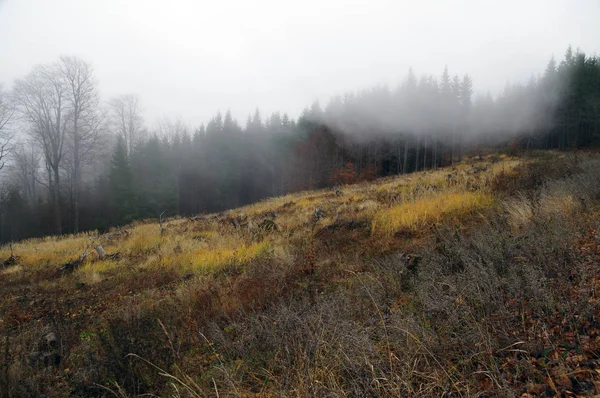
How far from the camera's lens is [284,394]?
1542 millimetres

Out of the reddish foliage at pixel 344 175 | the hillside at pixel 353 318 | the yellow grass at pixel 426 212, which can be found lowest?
the hillside at pixel 353 318

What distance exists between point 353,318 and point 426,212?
4103mm

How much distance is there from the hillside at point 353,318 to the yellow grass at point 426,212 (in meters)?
0.05

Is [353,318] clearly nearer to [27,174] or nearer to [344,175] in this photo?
[344,175]

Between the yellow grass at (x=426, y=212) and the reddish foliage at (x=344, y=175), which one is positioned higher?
the reddish foliage at (x=344, y=175)

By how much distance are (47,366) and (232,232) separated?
244 inches

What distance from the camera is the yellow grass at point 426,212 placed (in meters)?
5.53

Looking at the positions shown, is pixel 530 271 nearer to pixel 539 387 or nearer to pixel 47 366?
pixel 539 387

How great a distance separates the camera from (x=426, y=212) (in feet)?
18.7

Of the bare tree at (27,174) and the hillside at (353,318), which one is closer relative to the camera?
the hillside at (353,318)

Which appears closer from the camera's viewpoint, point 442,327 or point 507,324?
point 507,324

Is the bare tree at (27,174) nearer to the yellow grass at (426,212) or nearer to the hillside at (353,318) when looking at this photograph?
the hillside at (353,318)

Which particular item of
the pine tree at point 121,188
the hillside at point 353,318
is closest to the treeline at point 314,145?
the pine tree at point 121,188

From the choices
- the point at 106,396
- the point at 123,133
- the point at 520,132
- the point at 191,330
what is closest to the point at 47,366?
the point at 106,396
